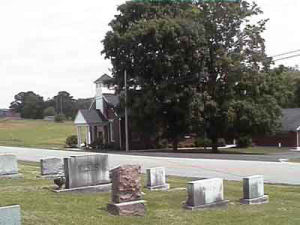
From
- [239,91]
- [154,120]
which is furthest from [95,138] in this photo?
[239,91]

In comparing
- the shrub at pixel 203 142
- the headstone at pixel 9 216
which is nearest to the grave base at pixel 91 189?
the headstone at pixel 9 216

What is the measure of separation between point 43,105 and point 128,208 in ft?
532

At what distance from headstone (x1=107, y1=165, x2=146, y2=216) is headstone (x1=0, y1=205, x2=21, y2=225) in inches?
126

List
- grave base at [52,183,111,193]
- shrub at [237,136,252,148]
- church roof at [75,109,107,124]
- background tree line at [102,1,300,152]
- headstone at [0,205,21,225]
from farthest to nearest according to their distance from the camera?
1. church roof at [75,109,107,124]
2. shrub at [237,136,252,148]
3. background tree line at [102,1,300,152]
4. grave base at [52,183,111,193]
5. headstone at [0,205,21,225]

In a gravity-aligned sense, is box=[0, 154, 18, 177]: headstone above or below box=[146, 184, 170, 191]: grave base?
above

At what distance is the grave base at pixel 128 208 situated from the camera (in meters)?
9.31

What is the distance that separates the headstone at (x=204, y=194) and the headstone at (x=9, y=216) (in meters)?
4.56

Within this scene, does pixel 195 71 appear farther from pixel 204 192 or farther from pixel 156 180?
pixel 204 192

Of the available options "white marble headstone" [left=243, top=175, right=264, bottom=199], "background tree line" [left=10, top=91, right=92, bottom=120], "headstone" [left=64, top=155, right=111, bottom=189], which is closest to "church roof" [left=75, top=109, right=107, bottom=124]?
"headstone" [left=64, top=155, right=111, bottom=189]

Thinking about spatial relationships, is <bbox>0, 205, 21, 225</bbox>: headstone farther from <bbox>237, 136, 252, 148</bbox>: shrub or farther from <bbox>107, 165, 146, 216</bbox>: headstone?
<bbox>237, 136, 252, 148</bbox>: shrub

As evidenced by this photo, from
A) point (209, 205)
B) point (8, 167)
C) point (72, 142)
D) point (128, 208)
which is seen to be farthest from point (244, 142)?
point (128, 208)

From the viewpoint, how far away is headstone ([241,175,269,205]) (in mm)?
11242

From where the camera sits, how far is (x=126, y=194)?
9648 mm

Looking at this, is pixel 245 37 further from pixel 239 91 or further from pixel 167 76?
pixel 167 76
